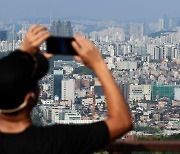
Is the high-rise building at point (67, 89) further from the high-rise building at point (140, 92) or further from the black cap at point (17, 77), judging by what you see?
the black cap at point (17, 77)

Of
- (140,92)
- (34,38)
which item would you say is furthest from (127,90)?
(34,38)

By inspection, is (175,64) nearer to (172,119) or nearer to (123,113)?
(172,119)

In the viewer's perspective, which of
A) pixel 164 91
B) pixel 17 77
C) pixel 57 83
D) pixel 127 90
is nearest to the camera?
pixel 17 77

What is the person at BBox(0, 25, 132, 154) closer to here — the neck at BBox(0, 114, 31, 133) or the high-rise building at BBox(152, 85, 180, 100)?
the neck at BBox(0, 114, 31, 133)

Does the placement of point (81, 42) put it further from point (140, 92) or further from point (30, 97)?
point (140, 92)

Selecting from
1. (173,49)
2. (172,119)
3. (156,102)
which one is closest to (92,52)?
(172,119)

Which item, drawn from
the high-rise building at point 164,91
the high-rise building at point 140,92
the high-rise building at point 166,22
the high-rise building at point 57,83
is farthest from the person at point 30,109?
the high-rise building at point 166,22
